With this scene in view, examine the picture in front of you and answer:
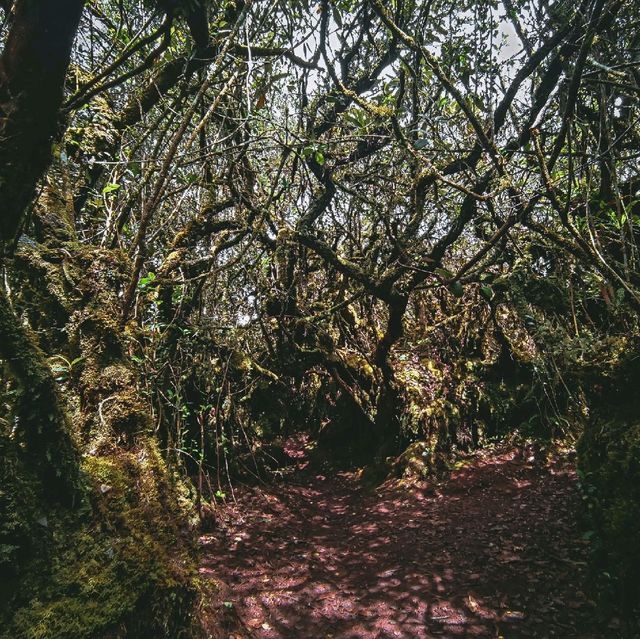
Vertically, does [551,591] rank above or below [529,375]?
below

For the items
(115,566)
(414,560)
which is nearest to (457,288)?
(414,560)

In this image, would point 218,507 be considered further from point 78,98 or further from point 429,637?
point 78,98

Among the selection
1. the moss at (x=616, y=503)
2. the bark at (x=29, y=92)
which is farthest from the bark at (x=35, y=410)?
the moss at (x=616, y=503)

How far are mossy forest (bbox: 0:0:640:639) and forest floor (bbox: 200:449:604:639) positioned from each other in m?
0.04

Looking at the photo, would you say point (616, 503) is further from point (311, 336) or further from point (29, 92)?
point (311, 336)

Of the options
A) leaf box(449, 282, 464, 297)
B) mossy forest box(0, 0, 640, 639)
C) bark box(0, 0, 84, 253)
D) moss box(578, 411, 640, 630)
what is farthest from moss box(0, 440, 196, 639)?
leaf box(449, 282, 464, 297)

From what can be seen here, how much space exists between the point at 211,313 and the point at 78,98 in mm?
4203

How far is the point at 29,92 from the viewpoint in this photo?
1.78 meters

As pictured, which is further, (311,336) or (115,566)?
(311,336)

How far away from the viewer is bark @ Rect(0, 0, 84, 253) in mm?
1700

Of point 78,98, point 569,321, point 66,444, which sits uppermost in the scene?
point 78,98

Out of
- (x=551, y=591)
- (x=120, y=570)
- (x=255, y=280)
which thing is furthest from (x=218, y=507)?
(x=120, y=570)

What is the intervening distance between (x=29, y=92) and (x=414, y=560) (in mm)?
5158

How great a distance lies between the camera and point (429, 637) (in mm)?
3439
